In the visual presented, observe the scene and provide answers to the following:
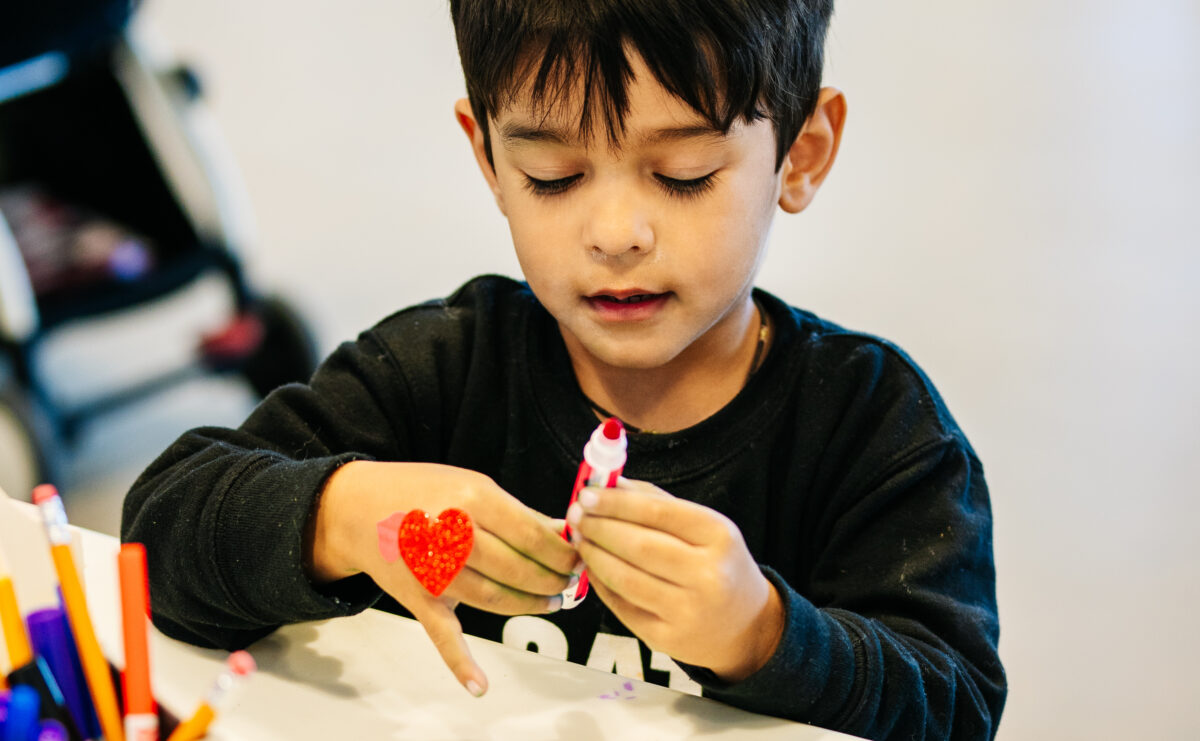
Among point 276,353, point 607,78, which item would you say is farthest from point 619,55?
point 276,353

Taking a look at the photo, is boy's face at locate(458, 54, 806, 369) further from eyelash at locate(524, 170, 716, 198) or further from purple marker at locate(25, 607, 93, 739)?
purple marker at locate(25, 607, 93, 739)

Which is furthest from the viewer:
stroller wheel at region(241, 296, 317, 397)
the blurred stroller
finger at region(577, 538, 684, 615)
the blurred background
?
stroller wheel at region(241, 296, 317, 397)

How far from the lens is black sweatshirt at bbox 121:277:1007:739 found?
57 centimetres

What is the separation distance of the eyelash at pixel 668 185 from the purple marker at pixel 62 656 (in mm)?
351

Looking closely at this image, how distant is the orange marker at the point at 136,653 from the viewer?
0.41 meters

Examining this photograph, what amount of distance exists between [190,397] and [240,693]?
1.53 metres

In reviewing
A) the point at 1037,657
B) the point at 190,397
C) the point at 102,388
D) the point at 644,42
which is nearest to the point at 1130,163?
the point at 1037,657

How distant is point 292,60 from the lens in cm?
229

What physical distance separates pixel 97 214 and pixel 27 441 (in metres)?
0.44

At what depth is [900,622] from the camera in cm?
64

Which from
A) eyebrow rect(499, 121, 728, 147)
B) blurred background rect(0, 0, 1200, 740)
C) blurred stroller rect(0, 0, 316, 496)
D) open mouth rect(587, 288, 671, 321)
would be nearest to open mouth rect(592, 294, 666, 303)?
open mouth rect(587, 288, 671, 321)

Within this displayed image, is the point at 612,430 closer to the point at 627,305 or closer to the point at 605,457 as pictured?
the point at 605,457

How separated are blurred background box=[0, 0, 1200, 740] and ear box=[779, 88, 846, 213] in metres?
0.74

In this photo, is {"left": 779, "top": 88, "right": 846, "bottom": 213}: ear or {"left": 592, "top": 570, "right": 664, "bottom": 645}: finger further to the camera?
{"left": 779, "top": 88, "right": 846, "bottom": 213}: ear
